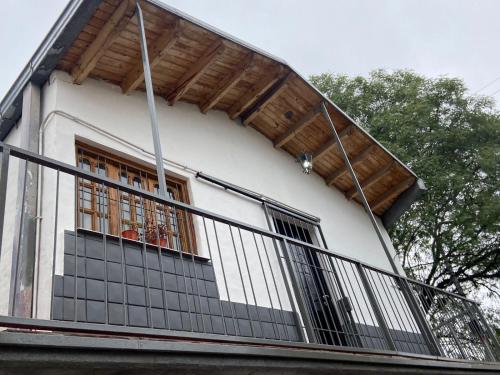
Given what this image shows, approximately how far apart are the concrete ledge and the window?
156 centimetres

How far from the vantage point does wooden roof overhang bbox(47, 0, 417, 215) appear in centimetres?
518

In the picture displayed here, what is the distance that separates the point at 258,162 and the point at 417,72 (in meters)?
9.23

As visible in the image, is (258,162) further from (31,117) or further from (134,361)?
(134,361)

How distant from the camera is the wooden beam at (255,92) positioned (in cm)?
692

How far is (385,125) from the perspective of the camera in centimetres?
1338

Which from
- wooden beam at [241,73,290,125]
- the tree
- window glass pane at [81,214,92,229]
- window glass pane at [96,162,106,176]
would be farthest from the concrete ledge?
the tree

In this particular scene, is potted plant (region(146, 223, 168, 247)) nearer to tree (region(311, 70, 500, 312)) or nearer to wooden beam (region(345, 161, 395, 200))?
wooden beam (region(345, 161, 395, 200))

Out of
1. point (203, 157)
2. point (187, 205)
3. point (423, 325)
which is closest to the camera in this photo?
point (187, 205)

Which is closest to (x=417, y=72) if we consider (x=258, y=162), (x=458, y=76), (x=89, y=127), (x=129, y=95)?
(x=458, y=76)

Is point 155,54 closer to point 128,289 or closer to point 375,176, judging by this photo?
point 128,289

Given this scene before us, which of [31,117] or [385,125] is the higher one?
[385,125]

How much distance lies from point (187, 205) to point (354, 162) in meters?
5.56

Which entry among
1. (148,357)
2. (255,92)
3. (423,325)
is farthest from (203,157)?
(148,357)

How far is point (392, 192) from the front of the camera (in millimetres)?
9211
